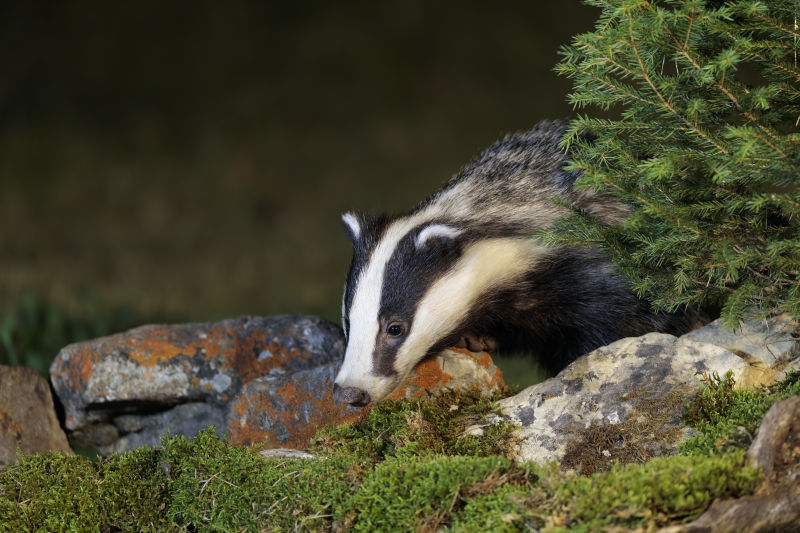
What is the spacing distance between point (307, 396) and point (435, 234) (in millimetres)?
842

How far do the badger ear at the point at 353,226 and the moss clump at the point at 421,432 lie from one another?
78 centimetres

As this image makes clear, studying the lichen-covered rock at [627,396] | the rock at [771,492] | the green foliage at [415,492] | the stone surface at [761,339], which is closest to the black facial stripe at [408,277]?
the lichen-covered rock at [627,396]

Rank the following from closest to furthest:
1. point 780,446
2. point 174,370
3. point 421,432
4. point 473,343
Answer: point 780,446, point 421,432, point 473,343, point 174,370

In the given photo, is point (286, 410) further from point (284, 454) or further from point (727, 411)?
point (727, 411)

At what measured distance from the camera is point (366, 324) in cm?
342

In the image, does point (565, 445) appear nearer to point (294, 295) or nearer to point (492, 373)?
point (492, 373)

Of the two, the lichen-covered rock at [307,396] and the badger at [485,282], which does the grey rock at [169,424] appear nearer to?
the lichen-covered rock at [307,396]

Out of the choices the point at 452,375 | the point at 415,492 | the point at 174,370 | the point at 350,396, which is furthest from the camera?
the point at 174,370

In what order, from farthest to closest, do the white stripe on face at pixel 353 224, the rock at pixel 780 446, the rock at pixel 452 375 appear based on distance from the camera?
the white stripe on face at pixel 353 224 < the rock at pixel 452 375 < the rock at pixel 780 446

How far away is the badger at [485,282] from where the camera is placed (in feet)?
11.3

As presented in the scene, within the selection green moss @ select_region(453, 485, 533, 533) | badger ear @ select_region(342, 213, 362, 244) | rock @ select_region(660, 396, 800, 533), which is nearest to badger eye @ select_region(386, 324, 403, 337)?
badger ear @ select_region(342, 213, 362, 244)

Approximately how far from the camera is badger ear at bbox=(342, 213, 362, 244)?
3752 mm

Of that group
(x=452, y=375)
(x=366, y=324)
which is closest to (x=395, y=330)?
(x=366, y=324)

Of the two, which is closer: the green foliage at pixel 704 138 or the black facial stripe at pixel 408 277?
the green foliage at pixel 704 138
